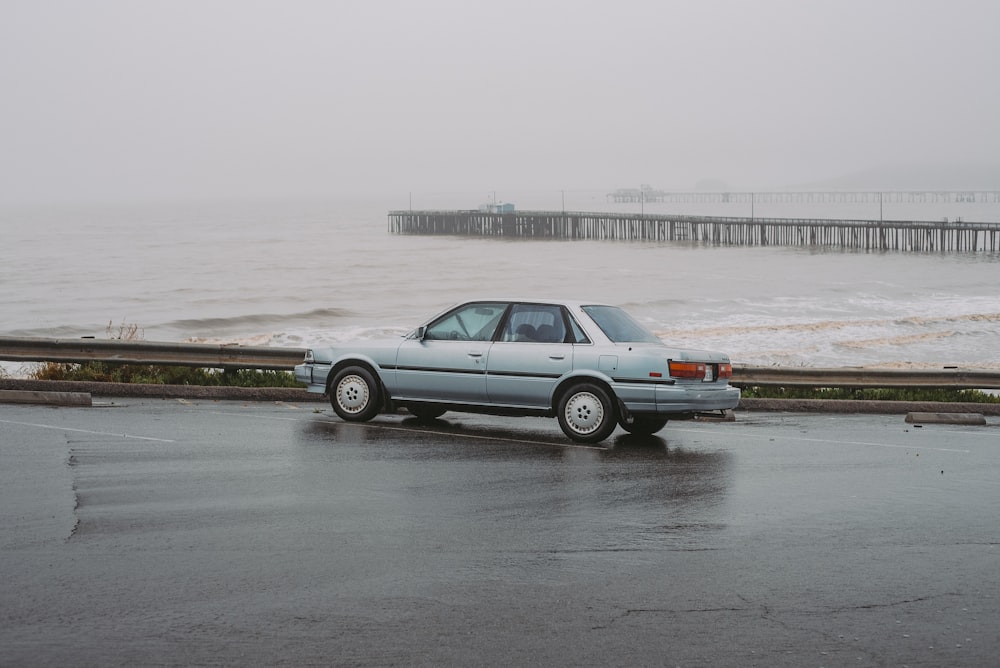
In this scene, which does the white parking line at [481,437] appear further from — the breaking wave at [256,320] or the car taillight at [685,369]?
the breaking wave at [256,320]

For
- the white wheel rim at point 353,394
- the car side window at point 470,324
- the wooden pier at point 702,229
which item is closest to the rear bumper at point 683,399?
the car side window at point 470,324

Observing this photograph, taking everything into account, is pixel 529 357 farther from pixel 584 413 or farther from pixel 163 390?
pixel 163 390

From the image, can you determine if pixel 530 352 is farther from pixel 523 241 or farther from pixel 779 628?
pixel 523 241

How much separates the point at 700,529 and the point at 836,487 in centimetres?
209

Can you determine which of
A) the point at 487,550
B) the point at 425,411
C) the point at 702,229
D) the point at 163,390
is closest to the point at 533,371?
the point at 425,411

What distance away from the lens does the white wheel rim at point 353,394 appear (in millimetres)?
12352

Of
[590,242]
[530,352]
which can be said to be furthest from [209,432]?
[590,242]

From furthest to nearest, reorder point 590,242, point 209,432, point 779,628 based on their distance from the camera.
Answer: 1. point 590,242
2. point 209,432
3. point 779,628

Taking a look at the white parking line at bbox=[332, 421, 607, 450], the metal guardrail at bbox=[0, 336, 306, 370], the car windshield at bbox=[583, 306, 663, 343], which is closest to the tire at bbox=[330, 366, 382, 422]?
the white parking line at bbox=[332, 421, 607, 450]

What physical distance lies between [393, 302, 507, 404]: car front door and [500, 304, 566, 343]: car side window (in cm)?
15

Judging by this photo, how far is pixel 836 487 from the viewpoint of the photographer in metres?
9.13

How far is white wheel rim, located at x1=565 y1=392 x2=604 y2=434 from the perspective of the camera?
11.3 metres

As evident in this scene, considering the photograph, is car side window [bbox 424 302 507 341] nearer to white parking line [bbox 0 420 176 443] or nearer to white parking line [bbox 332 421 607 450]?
white parking line [bbox 332 421 607 450]

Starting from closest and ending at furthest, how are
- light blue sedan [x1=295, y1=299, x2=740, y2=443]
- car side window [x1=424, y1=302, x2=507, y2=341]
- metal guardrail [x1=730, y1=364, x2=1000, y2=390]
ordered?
light blue sedan [x1=295, y1=299, x2=740, y2=443], car side window [x1=424, y1=302, x2=507, y2=341], metal guardrail [x1=730, y1=364, x2=1000, y2=390]
